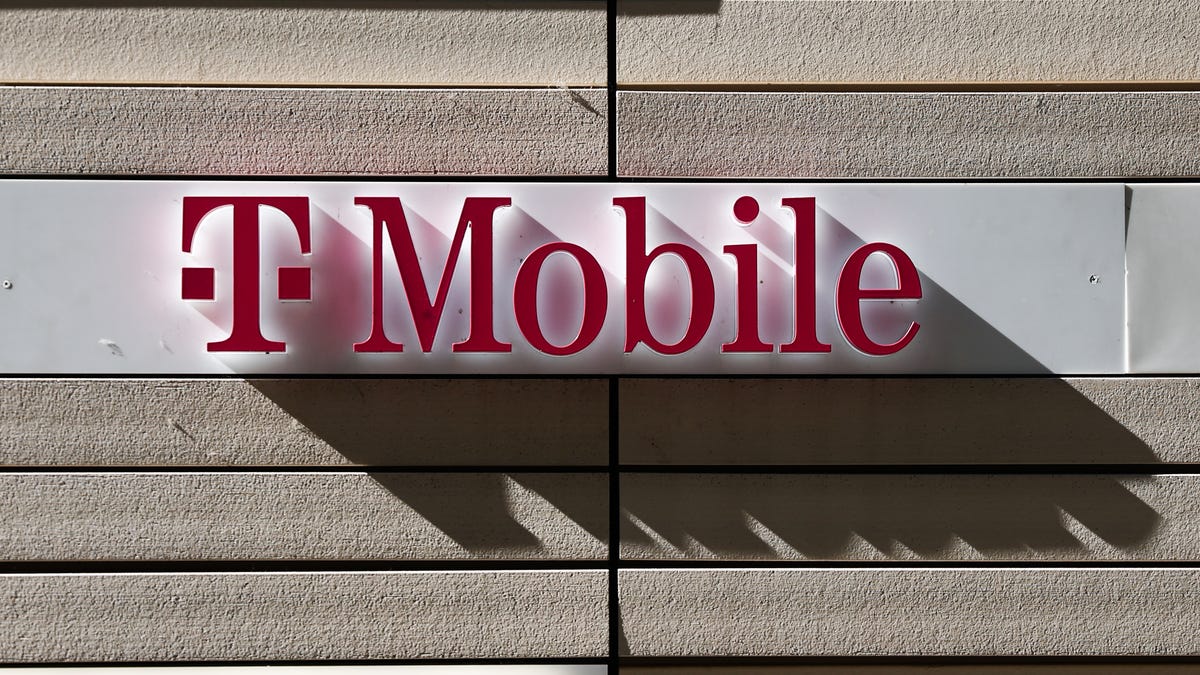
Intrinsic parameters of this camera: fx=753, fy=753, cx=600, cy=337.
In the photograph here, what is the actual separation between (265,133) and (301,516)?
126cm

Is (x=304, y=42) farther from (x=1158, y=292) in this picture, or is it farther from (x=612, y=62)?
(x=1158, y=292)

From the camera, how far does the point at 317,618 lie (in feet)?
8.15

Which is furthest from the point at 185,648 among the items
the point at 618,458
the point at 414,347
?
the point at 618,458

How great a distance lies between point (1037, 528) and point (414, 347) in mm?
2126

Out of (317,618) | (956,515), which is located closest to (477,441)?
(317,618)

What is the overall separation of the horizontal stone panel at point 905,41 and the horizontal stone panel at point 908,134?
3.3 inches

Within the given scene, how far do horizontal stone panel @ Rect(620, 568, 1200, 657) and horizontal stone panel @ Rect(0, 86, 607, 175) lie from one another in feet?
4.83

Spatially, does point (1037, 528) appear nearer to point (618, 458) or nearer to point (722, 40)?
point (618, 458)

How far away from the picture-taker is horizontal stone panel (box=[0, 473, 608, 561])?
2457 mm

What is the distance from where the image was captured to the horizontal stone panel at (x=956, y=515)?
8.18ft

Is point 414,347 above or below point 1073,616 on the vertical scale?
above

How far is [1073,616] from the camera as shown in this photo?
2.50 metres

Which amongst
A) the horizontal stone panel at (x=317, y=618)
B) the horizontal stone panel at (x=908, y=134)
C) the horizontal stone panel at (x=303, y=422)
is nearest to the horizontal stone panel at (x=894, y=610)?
the horizontal stone panel at (x=317, y=618)

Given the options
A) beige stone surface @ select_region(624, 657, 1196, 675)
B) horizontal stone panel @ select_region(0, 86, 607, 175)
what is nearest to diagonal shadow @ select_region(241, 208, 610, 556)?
beige stone surface @ select_region(624, 657, 1196, 675)
